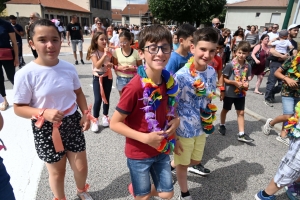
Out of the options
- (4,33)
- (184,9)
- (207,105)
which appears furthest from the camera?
(184,9)

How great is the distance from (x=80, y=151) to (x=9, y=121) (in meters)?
2.91

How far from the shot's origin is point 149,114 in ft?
5.25

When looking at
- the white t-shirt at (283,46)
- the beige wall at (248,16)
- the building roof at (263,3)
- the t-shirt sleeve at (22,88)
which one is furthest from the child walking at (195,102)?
the building roof at (263,3)

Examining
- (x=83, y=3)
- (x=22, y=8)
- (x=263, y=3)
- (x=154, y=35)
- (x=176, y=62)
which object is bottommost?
(x=176, y=62)

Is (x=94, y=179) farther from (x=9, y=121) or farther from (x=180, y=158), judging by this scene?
(x=9, y=121)

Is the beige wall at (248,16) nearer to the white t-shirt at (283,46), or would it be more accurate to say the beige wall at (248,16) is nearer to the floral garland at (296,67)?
the white t-shirt at (283,46)

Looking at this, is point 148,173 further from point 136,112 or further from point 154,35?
point 154,35

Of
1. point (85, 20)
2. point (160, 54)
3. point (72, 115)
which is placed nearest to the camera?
point (160, 54)

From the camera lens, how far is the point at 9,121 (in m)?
4.02

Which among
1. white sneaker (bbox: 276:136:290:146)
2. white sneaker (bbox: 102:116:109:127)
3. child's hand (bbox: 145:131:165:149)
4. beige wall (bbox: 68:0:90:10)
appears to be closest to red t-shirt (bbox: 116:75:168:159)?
child's hand (bbox: 145:131:165:149)

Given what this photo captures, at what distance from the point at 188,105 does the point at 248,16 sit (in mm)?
43806

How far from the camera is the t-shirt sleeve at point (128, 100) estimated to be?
155 cm

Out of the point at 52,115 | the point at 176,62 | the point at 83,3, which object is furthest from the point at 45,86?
the point at 83,3

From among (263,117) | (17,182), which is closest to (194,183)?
(17,182)
